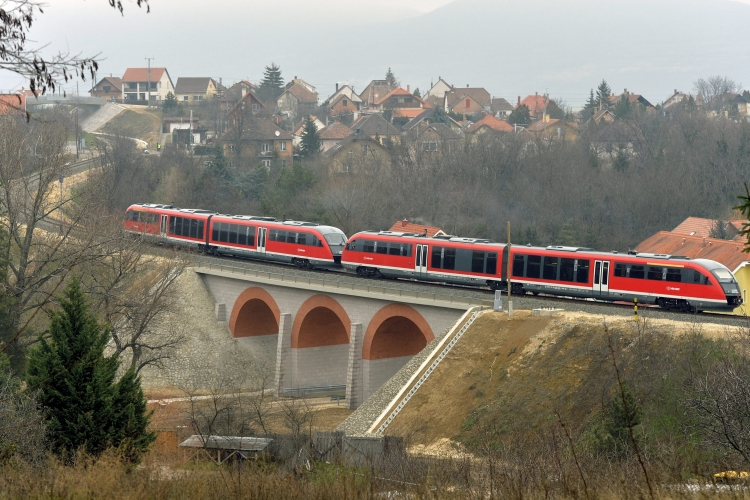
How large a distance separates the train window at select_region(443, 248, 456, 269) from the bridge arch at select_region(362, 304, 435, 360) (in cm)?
233

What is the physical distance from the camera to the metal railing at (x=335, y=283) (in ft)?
120

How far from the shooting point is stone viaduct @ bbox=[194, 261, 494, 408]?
38.9m

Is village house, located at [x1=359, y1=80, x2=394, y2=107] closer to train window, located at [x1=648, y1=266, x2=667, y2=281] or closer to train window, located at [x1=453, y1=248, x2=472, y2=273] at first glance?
train window, located at [x1=453, y1=248, x2=472, y2=273]

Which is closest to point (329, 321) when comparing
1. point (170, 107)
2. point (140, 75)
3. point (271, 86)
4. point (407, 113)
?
point (170, 107)

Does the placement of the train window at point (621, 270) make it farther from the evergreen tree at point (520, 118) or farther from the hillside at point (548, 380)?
the evergreen tree at point (520, 118)

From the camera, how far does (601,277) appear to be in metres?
35.1

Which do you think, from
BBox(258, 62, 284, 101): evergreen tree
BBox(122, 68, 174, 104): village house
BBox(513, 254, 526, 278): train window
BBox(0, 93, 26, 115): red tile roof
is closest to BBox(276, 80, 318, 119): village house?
BBox(258, 62, 284, 101): evergreen tree

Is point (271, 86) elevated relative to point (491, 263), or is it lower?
elevated

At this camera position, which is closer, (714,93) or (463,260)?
(463,260)

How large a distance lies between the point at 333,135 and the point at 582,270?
75.1m

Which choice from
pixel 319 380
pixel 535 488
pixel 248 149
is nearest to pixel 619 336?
pixel 535 488

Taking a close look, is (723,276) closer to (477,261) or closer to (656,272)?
(656,272)

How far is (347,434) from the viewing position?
29438 millimetres

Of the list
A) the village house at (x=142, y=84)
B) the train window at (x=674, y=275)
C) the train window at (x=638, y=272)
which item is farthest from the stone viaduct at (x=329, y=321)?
the village house at (x=142, y=84)
